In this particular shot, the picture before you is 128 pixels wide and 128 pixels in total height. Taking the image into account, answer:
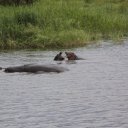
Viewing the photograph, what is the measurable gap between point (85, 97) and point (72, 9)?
16.6 meters

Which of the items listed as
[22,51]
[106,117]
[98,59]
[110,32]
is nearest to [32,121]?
[106,117]

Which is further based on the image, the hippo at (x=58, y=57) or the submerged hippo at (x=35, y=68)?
the hippo at (x=58, y=57)

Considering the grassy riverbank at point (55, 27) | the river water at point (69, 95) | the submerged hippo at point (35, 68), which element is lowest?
the river water at point (69, 95)

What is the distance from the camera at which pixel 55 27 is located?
30.6 meters

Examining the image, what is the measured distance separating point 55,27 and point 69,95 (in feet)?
45.4

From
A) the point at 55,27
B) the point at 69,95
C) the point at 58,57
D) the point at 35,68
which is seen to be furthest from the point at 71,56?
the point at 69,95

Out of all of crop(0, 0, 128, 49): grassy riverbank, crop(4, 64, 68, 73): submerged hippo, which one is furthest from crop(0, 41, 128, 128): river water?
crop(0, 0, 128, 49): grassy riverbank

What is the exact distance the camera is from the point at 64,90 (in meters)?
17.8

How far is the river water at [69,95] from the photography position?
13.9 meters

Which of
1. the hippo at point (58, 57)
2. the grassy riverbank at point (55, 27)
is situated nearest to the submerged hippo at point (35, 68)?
the hippo at point (58, 57)

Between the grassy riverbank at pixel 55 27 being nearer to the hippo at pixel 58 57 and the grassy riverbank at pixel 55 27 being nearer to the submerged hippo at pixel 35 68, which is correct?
the hippo at pixel 58 57

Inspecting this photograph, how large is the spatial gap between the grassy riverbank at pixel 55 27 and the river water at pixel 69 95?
374cm

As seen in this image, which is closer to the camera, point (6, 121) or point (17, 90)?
point (6, 121)

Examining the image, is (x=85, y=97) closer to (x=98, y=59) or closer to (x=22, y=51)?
(x=98, y=59)
